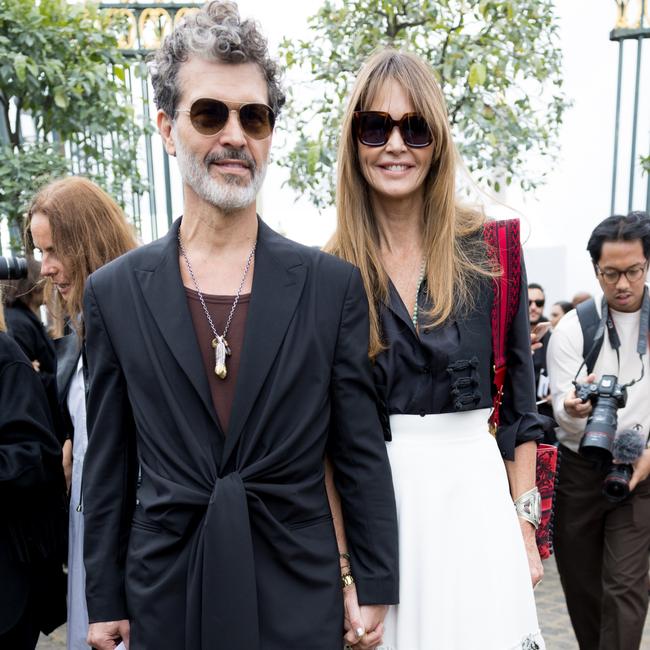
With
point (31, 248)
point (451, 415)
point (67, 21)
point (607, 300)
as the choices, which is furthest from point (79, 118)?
point (451, 415)

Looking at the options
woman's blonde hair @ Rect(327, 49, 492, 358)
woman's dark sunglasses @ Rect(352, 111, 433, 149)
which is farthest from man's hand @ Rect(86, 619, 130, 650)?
woman's dark sunglasses @ Rect(352, 111, 433, 149)

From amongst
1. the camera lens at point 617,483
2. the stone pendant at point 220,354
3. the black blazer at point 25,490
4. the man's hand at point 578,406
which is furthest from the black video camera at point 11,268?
the camera lens at point 617,483

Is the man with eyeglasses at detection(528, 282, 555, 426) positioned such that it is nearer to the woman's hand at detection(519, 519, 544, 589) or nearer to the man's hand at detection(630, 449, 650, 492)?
the man's hand at detection(630, 449, 650, 492)

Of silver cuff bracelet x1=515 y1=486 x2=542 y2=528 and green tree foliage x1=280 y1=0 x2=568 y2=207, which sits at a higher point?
green tree foliage x1=280 y1=0 x2=568 y2=207

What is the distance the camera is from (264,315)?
2.15m

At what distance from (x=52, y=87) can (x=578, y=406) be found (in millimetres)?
3752

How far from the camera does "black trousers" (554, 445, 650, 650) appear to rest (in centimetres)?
394

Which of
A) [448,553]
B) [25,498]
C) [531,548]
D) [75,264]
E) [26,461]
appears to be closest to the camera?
[448,553]

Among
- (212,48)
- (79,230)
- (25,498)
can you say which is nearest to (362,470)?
(212,48)

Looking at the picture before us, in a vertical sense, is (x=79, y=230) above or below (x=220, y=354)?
above

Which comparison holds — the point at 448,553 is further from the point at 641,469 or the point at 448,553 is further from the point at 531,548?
the point at 641,469

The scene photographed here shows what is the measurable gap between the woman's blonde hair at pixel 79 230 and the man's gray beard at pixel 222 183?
3.52 ft

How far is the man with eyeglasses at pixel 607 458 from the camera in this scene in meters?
3.96

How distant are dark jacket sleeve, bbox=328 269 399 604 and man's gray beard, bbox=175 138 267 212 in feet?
1.24
